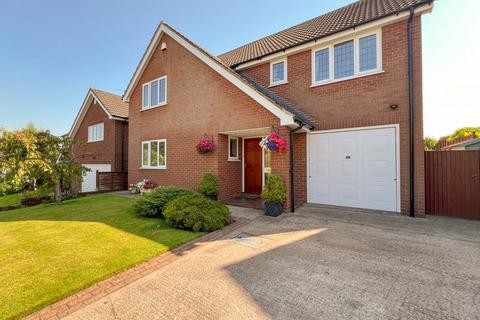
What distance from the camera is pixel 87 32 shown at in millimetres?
12719

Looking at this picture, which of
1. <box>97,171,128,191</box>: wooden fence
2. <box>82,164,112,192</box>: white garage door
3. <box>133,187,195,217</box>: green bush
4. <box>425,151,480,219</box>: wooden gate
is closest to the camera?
<box>425,151,480,219</box>: wooden gate

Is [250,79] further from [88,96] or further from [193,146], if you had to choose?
[88,96]

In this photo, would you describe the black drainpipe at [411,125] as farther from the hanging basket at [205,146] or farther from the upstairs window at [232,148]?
the hanging basket at [205,146]

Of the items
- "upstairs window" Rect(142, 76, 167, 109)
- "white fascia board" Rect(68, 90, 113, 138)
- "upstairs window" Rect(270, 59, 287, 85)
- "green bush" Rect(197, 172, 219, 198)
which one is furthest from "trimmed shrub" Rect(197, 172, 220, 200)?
"white fascia board" Rect(68, 90, 113, 138)

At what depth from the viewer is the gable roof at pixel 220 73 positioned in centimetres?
669

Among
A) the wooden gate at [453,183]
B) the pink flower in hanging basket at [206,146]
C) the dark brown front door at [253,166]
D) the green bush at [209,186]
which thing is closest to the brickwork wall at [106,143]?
the pink flower in hanging basket at [206,146]

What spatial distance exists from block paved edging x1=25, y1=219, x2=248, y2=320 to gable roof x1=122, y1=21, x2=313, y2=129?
4649mm

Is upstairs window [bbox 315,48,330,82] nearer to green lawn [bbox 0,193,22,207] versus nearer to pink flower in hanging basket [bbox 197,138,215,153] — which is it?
pink flower in hanging basket [bbox 197,138,215,153]

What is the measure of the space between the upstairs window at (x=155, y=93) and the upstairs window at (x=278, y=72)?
5.81 metres

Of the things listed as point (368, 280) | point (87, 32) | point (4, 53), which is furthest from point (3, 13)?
point (368, 280)

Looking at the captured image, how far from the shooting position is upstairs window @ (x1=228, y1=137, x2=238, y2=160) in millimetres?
9352

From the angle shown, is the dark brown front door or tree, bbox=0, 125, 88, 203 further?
the dark brown front door

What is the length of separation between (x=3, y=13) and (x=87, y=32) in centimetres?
353

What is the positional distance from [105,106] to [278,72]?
14.3 m
